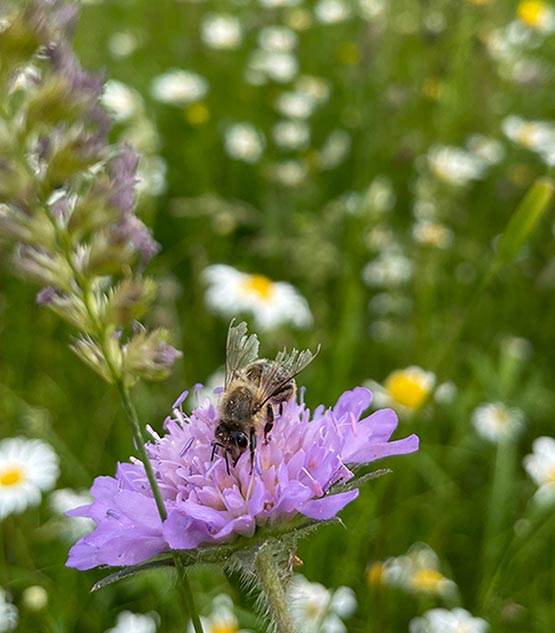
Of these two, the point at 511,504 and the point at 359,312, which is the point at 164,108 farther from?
the point at 511,504

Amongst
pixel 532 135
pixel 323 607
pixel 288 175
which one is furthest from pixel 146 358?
pixel 532 135

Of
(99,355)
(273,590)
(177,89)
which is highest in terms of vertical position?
(99,355)

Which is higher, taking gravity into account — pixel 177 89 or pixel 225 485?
pixel 225 485

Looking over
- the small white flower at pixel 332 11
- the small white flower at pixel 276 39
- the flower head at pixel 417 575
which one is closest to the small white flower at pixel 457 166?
the small white flower at pixel 276 39

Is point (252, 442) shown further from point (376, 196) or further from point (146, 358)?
point (376, 196)

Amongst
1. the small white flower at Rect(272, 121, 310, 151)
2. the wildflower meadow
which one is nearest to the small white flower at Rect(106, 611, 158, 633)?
the wildflower meadow

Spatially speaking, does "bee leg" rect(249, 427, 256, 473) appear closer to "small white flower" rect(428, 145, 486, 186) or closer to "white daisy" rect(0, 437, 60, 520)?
"white daisy" rect(0, 437, 60, 520)

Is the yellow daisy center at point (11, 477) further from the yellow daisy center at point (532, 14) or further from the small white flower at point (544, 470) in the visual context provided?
the yellow daisy center at point (532, 14)
